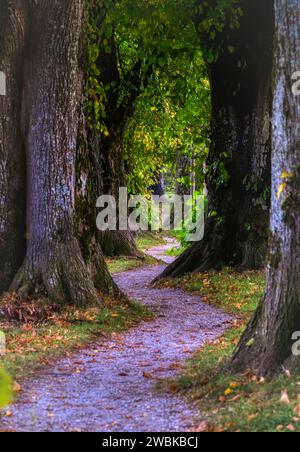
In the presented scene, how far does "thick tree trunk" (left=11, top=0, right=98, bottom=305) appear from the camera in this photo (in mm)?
11297

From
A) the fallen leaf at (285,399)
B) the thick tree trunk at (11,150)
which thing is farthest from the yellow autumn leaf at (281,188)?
the thick tree trunk at (11,150)

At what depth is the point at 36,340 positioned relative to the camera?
9.50 metres

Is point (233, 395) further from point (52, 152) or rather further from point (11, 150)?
point (11, 150)

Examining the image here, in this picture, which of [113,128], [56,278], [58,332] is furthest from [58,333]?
[113,128]

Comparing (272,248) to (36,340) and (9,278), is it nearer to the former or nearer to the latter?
(36,340)

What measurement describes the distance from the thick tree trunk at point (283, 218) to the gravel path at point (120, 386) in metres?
0.99

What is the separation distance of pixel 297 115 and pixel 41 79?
19.7ft

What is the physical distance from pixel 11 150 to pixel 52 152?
0.75 metres

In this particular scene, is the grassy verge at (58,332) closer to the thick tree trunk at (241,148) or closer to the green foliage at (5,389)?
the thick tree trunk at (241,148)

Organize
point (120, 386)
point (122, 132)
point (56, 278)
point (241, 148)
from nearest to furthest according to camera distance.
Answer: point (120, 386) < point (56, 278) < point (241, 148) < point (122, 132)

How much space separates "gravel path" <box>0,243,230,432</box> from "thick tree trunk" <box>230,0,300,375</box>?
99 cm

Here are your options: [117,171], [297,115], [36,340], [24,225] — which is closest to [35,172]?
[24,225]

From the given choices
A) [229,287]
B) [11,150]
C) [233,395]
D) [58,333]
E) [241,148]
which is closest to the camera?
[233,395]

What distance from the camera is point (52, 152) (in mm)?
11383
